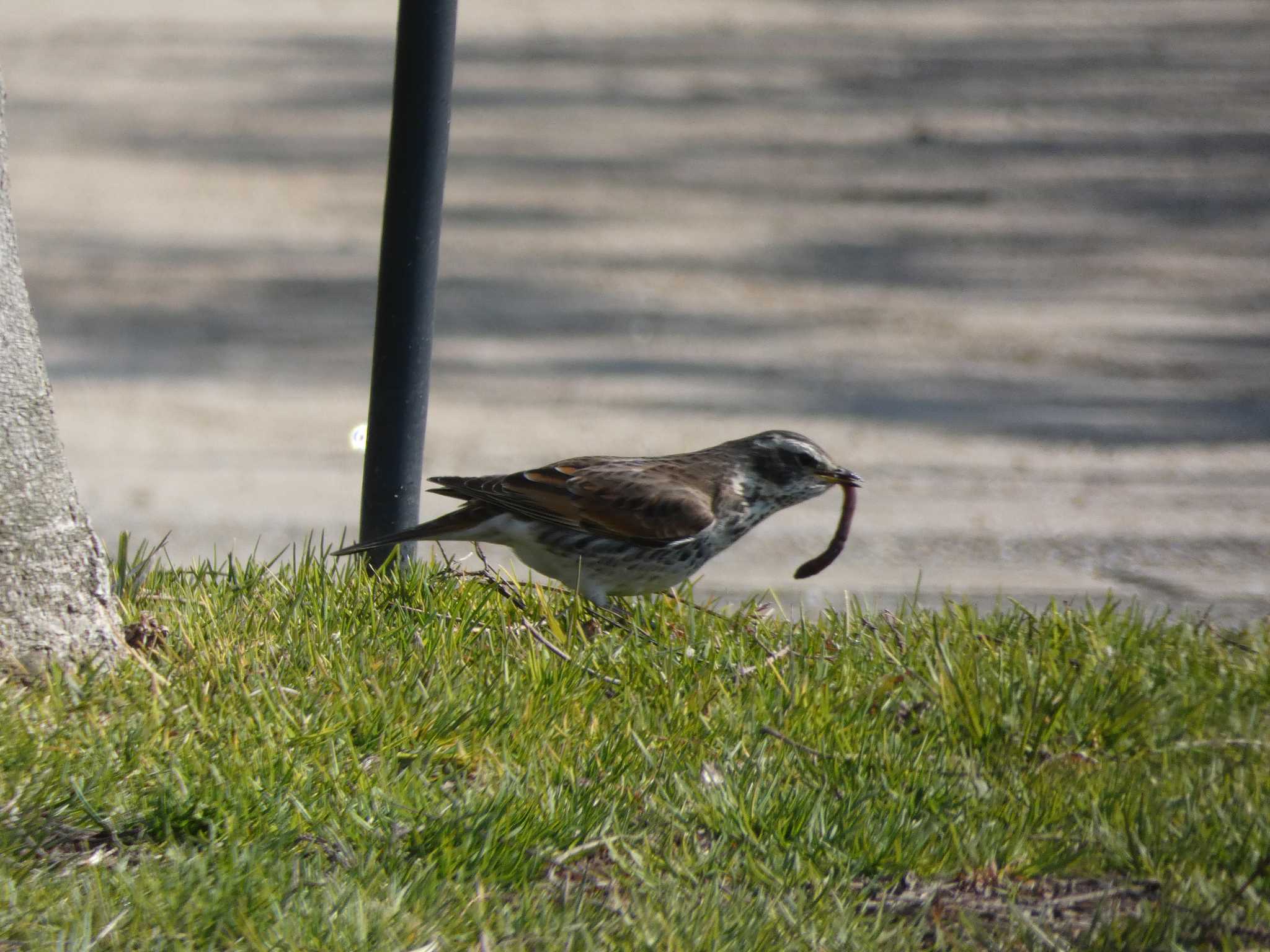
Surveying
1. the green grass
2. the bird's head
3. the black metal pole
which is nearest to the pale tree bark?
the green grass

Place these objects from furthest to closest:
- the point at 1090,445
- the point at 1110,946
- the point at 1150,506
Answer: the point at 1090,445, the point at 1150,506, the point at 1110,946

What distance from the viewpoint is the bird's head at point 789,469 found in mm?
5508

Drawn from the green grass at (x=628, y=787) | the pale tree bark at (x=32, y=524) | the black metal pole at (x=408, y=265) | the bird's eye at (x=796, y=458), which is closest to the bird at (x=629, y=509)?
the bird's eye at (x=796, y=458)

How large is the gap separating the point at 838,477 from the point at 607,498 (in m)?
0.80

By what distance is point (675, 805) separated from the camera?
3854 mm

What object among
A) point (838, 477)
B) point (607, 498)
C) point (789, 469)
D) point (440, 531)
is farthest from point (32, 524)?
point (838, 477)

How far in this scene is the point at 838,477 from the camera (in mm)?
5527

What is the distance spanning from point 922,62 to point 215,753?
13297 mm

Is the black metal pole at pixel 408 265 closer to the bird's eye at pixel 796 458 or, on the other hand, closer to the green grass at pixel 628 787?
the green grass at pixel 628 787

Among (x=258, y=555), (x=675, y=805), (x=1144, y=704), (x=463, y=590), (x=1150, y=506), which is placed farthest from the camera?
(x=1150, y=506)

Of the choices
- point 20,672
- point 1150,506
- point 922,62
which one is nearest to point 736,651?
point 20,672

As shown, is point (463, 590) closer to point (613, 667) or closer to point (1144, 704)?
point (613, 667)

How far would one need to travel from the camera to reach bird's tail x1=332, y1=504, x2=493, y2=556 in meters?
5.16

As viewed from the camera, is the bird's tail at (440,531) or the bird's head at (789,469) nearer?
the bird's tail at (440,531)
